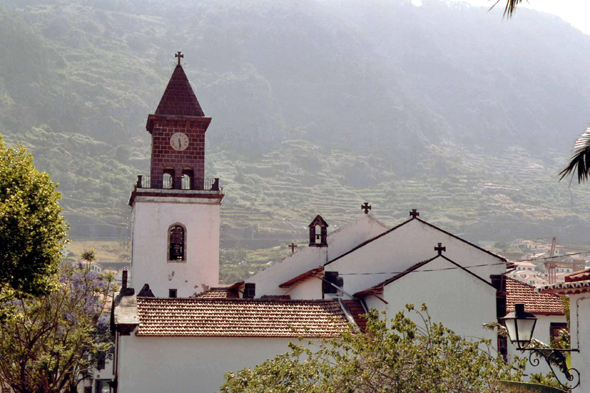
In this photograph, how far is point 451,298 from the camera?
87.7 feet

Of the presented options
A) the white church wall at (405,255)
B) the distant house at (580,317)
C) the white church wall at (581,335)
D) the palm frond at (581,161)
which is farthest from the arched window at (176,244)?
the palm frond at (581,161)

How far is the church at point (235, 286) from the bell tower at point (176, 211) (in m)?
0.05

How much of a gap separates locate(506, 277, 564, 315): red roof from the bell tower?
1603 cm

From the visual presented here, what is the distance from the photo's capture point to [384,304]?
27.2 metres

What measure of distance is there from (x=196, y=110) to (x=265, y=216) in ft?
468

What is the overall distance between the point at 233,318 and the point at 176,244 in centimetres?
1953

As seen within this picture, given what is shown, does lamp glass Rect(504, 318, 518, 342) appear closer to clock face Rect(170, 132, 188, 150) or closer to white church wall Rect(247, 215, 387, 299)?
white church wall Rect(247, 215, 387, 299)

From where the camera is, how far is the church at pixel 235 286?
906 inches

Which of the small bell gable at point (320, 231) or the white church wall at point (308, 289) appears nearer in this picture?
the white church wall at point (308, 289)

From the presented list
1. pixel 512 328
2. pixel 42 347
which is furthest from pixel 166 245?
pixel 512 328

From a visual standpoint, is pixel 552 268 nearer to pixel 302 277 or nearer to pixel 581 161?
pixel 302 277

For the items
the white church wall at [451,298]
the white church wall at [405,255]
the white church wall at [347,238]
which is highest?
the white church wall at [347,238]

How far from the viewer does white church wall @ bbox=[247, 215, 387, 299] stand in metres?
36.4

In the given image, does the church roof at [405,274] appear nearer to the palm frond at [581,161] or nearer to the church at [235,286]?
the church at [235,286]
